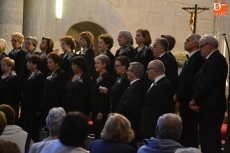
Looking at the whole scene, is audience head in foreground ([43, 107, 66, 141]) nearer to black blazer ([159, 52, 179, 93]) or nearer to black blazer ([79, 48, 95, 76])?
black blazer ([159, 52, 179, 93])

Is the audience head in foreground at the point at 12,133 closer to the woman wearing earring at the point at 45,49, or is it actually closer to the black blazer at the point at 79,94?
the black blazer at the point at 79,94

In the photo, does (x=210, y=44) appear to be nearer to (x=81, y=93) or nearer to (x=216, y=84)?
(x=216, y=84)

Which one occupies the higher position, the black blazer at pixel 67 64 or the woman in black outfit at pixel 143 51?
the woman in black outfit at pixel 143 51

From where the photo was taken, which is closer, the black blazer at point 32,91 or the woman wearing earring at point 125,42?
the woman wearing earring at point 125,42

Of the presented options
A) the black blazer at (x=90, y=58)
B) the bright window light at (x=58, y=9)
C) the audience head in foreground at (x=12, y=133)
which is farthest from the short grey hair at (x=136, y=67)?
the bright window light at (x=58, y=9)

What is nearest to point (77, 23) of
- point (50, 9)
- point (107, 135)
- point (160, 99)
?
point (50, 9)

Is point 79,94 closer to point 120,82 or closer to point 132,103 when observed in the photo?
point 120,82

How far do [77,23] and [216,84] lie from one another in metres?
7.35

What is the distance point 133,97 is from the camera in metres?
8.56

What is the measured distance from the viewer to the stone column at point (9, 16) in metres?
13.0

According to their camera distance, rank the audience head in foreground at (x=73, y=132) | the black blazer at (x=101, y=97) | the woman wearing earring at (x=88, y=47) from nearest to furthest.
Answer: the audience head in foreground at (x=73, y=132) → the black blazer at (x=101, y=97) → the woman wearing earring at (x=88, y=47)

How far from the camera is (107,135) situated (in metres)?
5.99

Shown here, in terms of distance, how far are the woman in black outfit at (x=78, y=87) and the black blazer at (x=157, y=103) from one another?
1523 mm

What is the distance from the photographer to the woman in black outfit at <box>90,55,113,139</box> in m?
9.15
